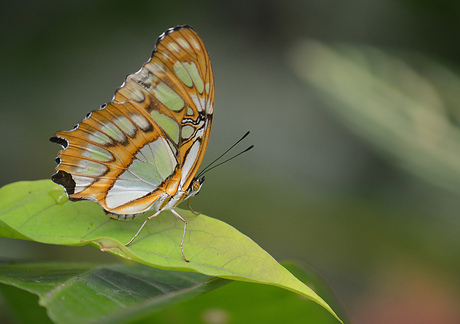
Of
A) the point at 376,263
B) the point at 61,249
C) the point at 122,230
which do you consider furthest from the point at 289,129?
the point at 122,230

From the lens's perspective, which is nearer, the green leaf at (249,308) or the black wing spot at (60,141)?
the green leaf at (249,308)

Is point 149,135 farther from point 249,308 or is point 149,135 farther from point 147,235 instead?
point 249,308

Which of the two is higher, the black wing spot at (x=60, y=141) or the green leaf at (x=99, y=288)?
the black wing spot at (x=60, y=141)

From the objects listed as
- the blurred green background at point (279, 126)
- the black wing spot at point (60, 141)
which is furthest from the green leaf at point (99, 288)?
the blurred green background at point (279, 126)

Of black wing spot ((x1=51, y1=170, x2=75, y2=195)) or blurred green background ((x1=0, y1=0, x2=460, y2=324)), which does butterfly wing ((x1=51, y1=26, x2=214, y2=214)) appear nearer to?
black wing spot ((x1=51, y1=170, x2=75, y2=195))

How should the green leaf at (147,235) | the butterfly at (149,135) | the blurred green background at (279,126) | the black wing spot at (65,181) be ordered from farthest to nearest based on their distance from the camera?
1. the blurred green background at (279,126)
2. the butterfly at (149,135)
3. the black wing spot at (65,181)
4. the green leaf at (147,235)

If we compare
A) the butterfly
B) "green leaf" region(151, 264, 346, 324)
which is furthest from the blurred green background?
"green leaf" region(151, 264, 346, 324)

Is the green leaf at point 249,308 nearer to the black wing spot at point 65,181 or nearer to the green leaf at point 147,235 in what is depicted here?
the green leaf at point 147,235
